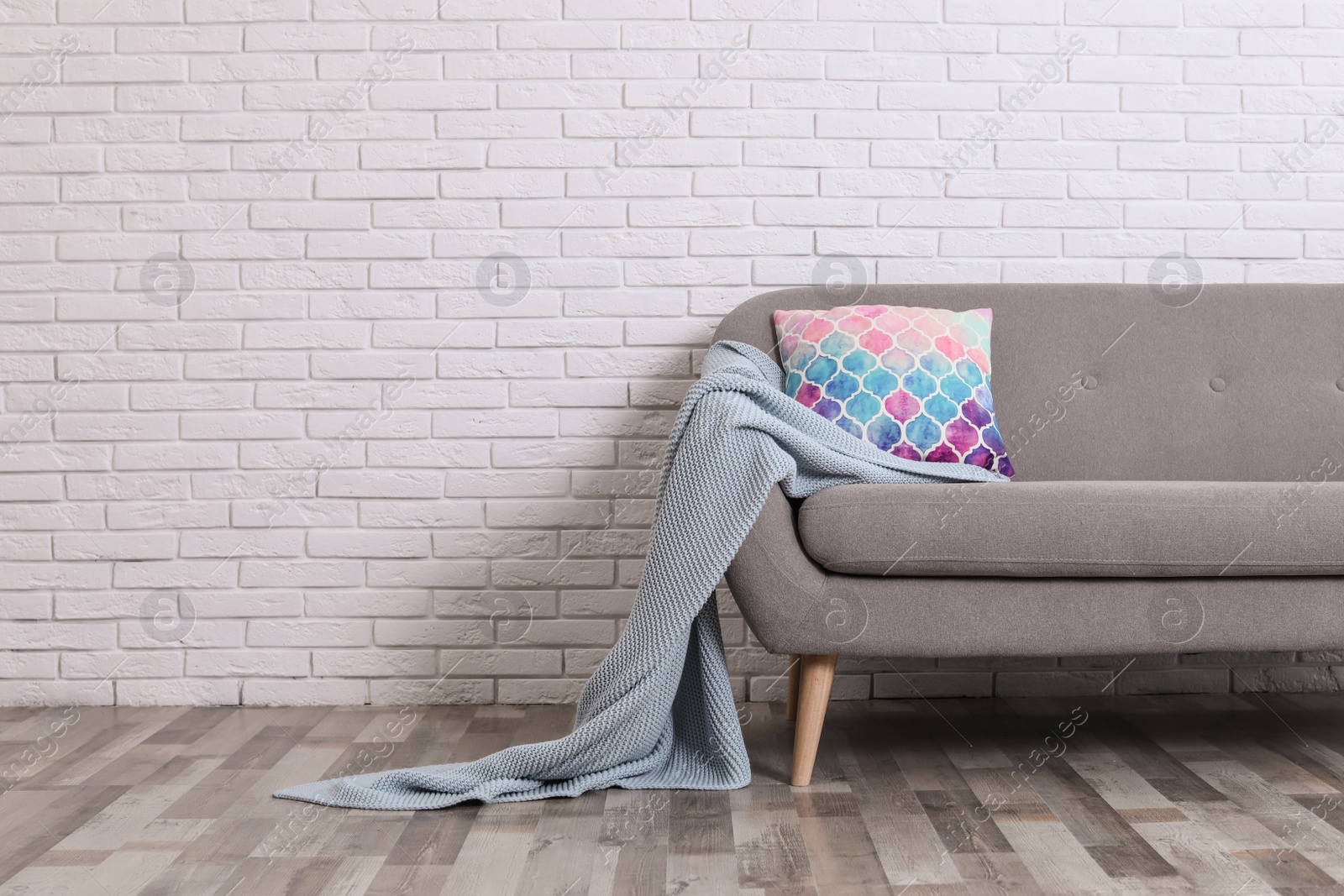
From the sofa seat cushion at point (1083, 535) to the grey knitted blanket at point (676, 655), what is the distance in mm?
146

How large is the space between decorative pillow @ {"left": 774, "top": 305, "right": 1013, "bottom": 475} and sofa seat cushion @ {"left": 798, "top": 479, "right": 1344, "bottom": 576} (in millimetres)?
338

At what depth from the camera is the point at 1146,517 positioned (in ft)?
5.73

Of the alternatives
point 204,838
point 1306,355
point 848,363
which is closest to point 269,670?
point 204,838

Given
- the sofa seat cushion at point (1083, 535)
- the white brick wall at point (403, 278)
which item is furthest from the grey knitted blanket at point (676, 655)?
the white brick wall at point (403, 278)

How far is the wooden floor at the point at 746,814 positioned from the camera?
4.70 feet

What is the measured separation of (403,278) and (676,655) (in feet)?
3.78

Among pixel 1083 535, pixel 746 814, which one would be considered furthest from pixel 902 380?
pixel 746 814

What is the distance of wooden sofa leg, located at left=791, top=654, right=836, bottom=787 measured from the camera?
1.81 metres

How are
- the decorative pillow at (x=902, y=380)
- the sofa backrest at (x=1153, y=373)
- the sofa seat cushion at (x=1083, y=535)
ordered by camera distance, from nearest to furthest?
the sofa seat cushion at (x=1083, y=535)
the decorative pillow at (x=902, y=380)
the sofa backrest at (x=1153, y=373)

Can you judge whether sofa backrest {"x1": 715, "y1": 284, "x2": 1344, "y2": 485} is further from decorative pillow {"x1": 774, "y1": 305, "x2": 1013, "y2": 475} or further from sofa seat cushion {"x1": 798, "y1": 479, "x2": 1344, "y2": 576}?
sofa seat cushion {"x1": 798, "y1": 479, "x2": 1344, "y2": 576}

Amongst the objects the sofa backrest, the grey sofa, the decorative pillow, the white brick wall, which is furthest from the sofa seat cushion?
the white brick wall

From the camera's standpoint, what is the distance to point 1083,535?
5.72 ft

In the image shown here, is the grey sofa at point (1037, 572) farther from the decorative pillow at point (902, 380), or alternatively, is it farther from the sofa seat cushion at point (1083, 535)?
the decorative pillow at point (902, 380)

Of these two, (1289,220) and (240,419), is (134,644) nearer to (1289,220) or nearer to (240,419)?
(240,419)
